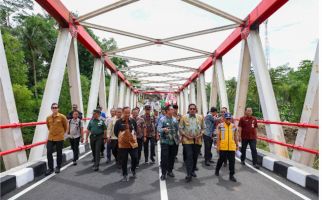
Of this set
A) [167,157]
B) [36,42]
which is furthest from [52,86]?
[36,42]

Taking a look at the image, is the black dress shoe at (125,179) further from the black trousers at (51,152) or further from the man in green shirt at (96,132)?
the black trousers at (51,152)

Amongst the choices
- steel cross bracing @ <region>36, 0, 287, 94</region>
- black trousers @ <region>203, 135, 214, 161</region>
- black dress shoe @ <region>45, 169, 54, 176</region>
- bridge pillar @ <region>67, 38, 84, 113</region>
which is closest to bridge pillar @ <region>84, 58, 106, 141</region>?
steel cross bracing @ <region>36, 0, 287, 94</region>

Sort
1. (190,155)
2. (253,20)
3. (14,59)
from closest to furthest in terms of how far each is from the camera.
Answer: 1. (190,155)
2. (253,20)
3. (14,59)

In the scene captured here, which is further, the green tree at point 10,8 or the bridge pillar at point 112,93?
the green tree at point 10,8

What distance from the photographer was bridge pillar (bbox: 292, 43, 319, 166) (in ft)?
20.6

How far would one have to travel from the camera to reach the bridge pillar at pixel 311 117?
20.6ft

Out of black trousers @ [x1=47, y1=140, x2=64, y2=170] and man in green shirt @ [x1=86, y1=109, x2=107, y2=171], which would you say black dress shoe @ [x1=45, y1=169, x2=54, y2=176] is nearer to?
black trousers @ [x1=47, y1=140, x2=64, y2=170]

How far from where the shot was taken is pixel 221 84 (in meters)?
14.7

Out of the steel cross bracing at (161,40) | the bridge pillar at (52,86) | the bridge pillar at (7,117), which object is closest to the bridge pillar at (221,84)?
the steel cross bracing at (161,40)

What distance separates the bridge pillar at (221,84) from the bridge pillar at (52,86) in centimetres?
777

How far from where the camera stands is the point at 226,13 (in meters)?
10.2

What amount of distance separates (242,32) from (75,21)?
243 inches

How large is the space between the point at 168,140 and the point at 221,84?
8.88 m

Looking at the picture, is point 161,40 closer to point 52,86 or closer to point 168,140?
point 52,86
